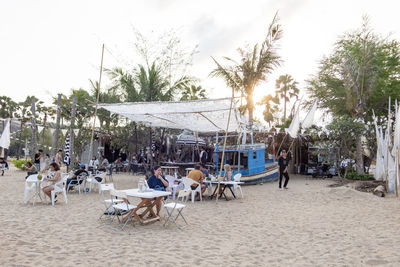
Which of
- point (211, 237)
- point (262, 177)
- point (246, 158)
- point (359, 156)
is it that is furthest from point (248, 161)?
point (211, 237)

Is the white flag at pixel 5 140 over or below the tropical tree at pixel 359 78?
below

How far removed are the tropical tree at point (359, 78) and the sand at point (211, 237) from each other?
356 inches

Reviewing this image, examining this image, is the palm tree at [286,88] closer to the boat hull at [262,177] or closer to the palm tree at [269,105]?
the palm tree at [269,105]

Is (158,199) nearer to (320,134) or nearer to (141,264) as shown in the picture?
(141,264)

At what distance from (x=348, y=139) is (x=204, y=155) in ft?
23.9

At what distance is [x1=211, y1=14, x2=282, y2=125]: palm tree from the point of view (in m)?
15.0

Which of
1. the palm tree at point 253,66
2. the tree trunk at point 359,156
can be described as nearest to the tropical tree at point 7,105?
the palm tree at point 253,66

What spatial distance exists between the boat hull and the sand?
5.67 m

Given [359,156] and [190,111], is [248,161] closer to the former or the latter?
[359,156]

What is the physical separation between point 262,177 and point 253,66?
5451mm

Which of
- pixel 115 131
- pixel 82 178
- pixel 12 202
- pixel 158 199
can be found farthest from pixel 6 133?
pixel 158 199

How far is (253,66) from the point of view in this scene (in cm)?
1558

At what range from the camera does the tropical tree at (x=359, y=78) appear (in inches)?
607

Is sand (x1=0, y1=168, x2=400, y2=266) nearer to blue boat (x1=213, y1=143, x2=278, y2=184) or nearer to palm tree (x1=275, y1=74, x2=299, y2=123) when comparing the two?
blue boat (x1=213, y1=143, x2=278, y2=184)
